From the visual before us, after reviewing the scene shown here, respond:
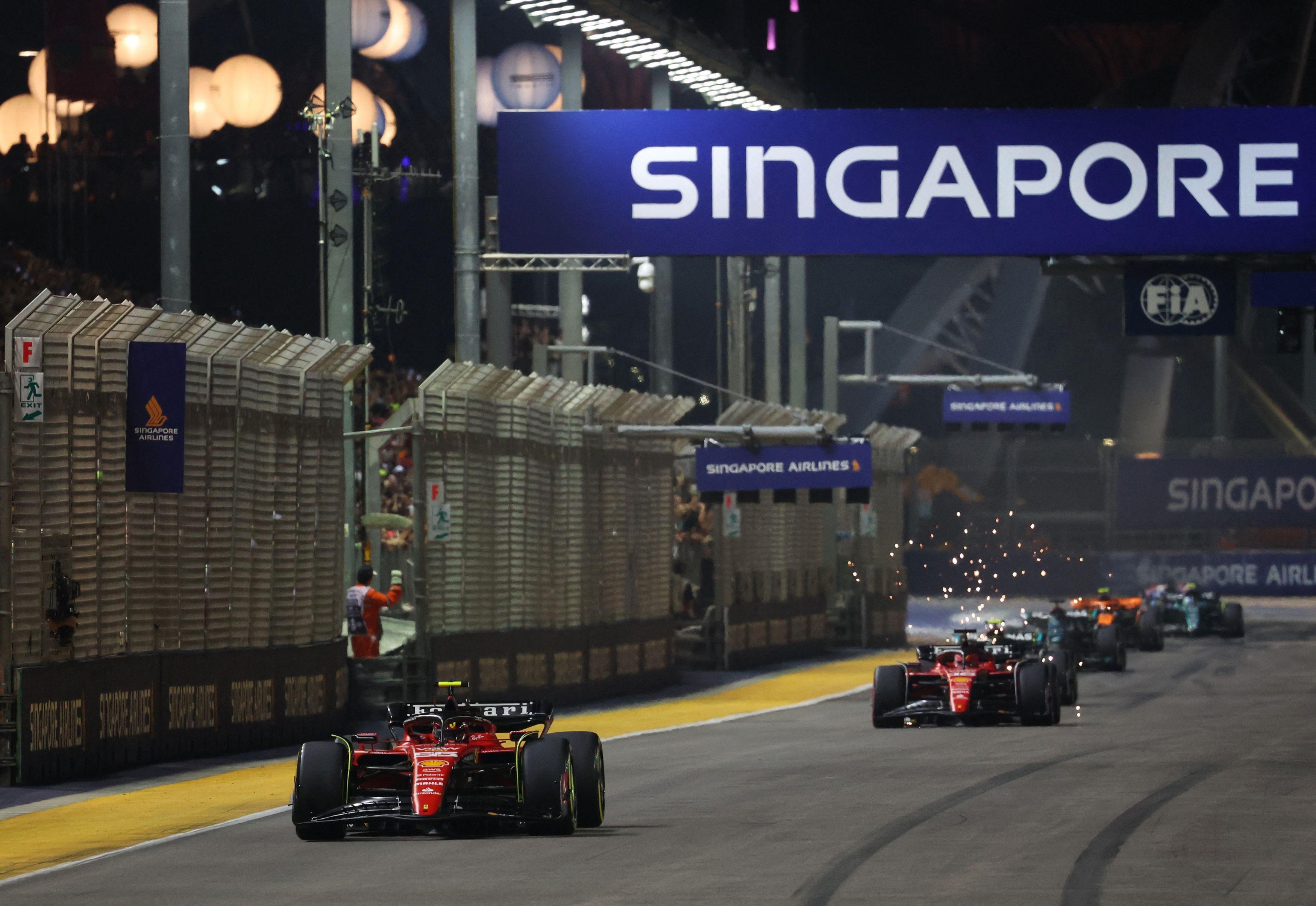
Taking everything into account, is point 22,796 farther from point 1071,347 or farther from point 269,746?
point 1071,347

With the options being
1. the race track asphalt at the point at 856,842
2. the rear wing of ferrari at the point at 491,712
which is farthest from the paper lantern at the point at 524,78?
the rear wing of ferrari at the point at 491,712

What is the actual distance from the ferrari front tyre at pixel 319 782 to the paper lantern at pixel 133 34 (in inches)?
1294

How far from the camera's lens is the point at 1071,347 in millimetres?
83625

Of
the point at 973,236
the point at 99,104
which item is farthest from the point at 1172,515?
the point at 973,236

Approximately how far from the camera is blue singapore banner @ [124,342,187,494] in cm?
1970

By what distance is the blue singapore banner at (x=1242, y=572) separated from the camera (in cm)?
6456

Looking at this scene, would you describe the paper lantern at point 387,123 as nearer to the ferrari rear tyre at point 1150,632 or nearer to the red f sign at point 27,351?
the ferrari rear tyre at point 1150,632

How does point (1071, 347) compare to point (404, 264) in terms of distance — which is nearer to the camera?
point (404, 264)

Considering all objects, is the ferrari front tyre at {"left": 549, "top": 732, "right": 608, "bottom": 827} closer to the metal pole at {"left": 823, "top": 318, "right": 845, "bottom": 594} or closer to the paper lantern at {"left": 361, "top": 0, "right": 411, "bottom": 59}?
the metal pole at {"left": 823, "top": 318, "right": 845, "bottom": 594}

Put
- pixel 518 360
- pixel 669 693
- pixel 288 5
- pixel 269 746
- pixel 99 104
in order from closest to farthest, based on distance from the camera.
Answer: pixel 269 746
pixel 669 693
pixel 99 104
pixel 288 5
pixel 518 360

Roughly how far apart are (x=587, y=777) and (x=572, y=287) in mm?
21478

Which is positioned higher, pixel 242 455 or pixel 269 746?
pixel 242 455

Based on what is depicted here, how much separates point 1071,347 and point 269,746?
65250mm

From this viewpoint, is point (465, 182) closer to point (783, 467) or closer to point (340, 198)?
point (340, 198)
